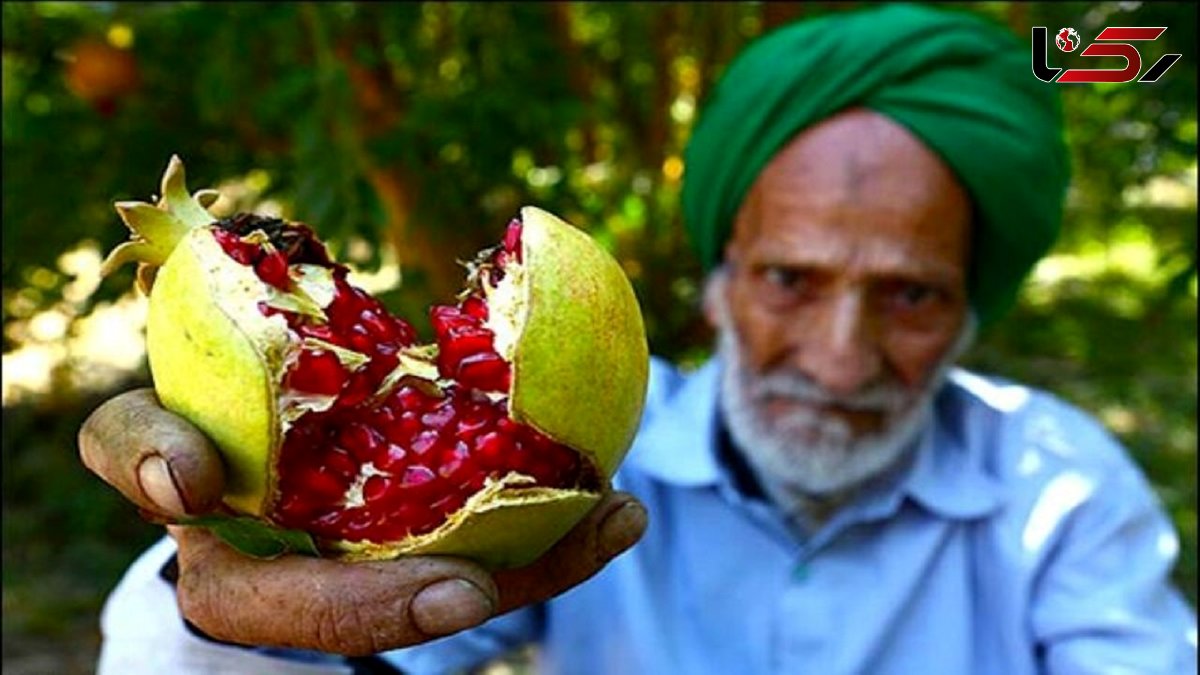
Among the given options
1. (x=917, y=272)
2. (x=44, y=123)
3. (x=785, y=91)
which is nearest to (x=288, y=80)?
(x=44, y=123)

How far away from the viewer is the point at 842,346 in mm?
1752

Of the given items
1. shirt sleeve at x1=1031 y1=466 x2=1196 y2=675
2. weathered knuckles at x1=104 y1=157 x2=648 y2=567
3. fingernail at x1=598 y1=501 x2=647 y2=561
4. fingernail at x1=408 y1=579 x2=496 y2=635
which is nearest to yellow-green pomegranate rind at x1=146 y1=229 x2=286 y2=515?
weathered knuckles at x1=104 y1=157 x2=648 y2=567

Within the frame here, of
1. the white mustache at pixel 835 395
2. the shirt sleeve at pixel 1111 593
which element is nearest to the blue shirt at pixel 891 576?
the shirt sleeve at pixel 1111 593

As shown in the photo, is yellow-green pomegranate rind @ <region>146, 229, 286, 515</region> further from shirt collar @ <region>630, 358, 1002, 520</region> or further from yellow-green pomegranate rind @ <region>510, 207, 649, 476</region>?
shirt collar @ <region>630, 358, 1002, 520</region>

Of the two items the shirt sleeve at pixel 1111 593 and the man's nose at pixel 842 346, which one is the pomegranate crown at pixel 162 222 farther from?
the shirt sleeve at pixel 1111 593

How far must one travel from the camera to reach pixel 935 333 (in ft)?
6.05

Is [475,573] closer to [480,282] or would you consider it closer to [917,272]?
[480,282]

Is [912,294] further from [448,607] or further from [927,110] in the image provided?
[448,607]

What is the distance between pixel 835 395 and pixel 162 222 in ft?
3.18

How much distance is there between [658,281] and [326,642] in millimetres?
2202

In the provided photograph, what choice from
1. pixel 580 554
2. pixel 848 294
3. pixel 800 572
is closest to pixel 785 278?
pixel 848 294

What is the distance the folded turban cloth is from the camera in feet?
5.91

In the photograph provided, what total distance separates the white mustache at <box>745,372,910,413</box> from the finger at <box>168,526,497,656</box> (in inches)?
35.5

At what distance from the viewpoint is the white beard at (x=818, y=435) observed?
1.79 meters
